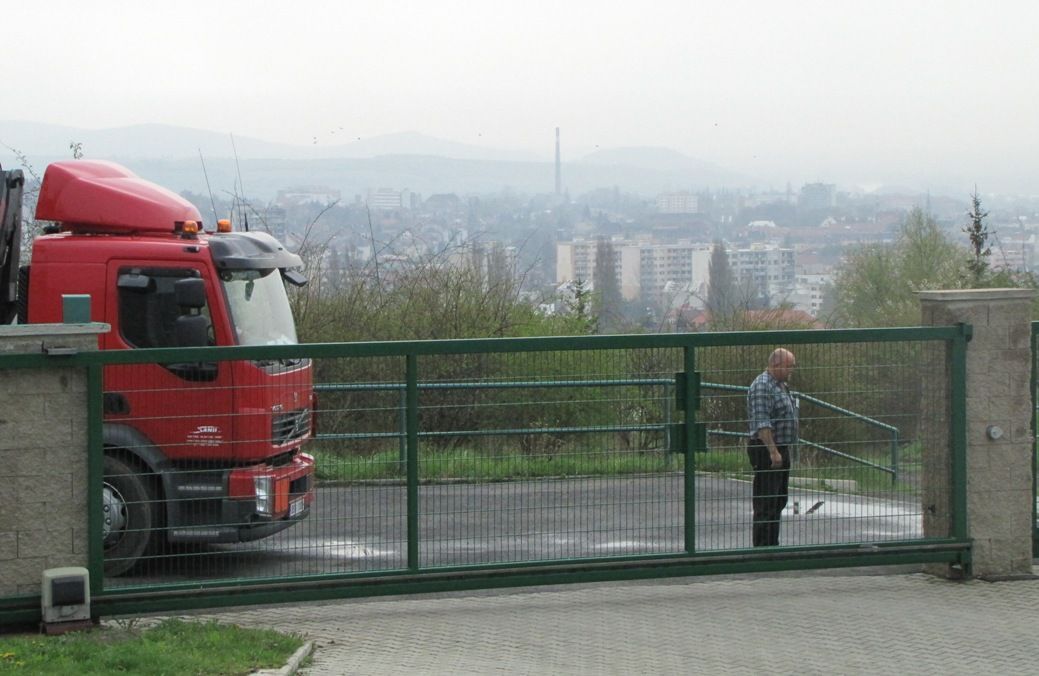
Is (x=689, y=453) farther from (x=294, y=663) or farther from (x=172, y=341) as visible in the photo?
(x=172, y=341)

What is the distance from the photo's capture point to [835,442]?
8.82m

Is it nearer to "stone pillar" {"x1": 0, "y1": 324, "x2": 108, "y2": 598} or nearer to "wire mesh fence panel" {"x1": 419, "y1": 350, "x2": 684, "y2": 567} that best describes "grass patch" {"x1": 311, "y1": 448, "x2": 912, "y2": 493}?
"wire mesh fence panel" {"x1": 419, "y1": 350, "x2": 684, "y2": 567}

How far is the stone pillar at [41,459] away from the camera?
7.34 meters

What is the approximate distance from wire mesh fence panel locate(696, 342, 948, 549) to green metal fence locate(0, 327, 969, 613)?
0.01 m

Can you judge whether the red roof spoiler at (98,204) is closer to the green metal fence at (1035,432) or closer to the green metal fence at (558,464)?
the green metal fence at (558,464)

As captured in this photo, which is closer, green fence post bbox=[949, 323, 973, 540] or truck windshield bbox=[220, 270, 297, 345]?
green fence post bbox=[949, 323, 973, 540]

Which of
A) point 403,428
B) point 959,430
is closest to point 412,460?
point 403,428

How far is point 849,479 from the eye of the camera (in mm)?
8789

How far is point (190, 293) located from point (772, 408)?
4.26 metres

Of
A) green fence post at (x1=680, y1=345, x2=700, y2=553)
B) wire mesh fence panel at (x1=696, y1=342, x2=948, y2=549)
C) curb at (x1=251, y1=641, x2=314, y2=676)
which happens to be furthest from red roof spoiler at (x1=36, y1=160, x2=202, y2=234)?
wire mesh fence panel at (x1=696, y1=342, x2=948, y2=549)

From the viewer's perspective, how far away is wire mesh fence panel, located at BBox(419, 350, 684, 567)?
8164 mm

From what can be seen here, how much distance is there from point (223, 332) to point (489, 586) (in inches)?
117

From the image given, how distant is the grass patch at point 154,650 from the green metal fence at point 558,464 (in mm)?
378

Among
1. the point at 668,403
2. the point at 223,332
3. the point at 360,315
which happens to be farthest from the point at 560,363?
the point at 360,315
